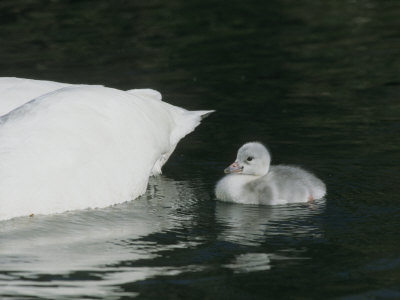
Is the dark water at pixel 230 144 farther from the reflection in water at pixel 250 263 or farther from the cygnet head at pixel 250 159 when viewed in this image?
the cygnet head at pixel 250 159

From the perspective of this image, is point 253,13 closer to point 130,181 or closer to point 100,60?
point 100,60

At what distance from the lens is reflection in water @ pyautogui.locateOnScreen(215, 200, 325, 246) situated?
7.20 meters

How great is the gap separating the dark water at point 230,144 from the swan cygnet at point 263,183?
0.12 m

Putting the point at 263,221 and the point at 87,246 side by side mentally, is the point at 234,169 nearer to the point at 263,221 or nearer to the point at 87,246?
the point at 263,221

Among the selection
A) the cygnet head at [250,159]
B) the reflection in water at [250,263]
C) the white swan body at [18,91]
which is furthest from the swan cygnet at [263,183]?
the white swan body at [18,91]

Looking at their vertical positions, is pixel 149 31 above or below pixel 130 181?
above

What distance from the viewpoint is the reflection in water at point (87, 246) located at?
6.31 m

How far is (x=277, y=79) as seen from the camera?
12.5m

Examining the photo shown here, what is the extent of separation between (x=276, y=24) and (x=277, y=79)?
330 centimetres

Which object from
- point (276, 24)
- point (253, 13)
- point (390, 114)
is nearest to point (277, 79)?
point (390, 114)

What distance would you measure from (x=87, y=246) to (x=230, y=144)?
2.85 m

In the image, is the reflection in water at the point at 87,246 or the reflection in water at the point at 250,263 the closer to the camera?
the reflection in water at the point at 87,246

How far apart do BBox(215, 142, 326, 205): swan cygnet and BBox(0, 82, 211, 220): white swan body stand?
64 centimetres

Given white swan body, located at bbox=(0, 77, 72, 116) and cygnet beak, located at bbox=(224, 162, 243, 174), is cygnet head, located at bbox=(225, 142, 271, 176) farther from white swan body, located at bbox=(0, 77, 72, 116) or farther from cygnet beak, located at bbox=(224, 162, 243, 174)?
white swan body, located at bbox=(0, 77, 72, 116)
